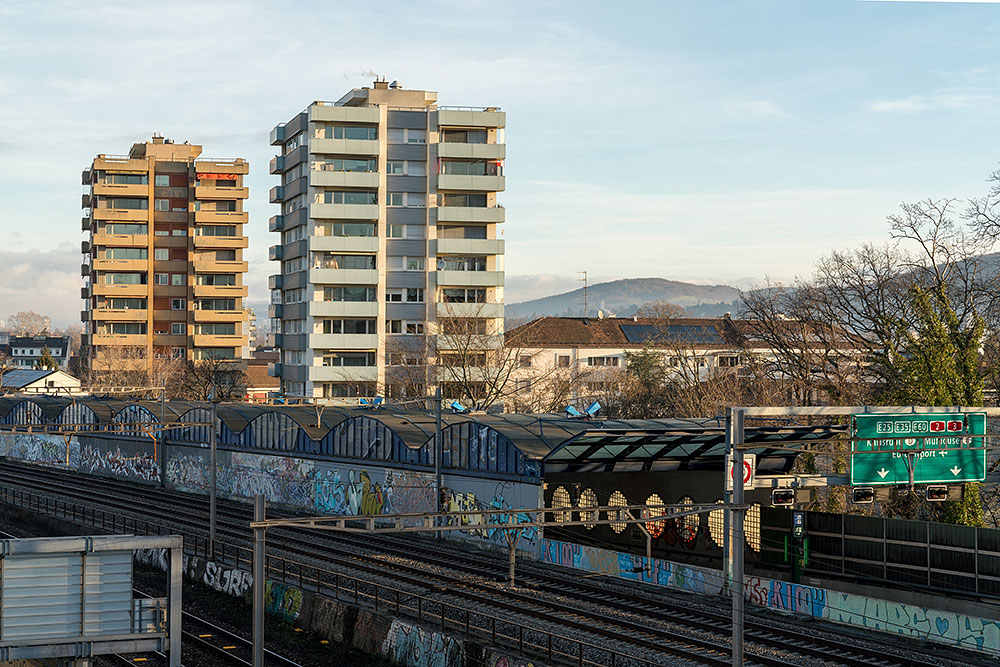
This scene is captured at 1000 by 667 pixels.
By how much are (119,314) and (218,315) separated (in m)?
12.0

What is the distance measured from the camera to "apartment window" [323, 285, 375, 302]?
99812 mm

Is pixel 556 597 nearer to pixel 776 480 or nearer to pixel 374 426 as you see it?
→ pixel 776 480

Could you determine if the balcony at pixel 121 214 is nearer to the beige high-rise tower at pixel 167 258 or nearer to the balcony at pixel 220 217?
the beige high-rise tower at pixel 167 258

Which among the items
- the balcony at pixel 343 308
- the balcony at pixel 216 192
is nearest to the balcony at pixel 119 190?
the balcony at pixel 216 192

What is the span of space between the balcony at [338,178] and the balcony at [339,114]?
4.49 m

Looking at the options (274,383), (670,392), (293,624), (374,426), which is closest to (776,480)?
(293,624)

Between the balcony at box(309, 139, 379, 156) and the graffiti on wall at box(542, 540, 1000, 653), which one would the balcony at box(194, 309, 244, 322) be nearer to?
the balcony at box(309, 139, 379, 156)

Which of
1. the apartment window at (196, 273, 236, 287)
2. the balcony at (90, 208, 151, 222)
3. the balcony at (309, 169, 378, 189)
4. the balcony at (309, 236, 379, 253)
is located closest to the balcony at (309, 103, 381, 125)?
the balcony at (309, 169, 378, 189)

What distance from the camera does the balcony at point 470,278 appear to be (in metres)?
99.6

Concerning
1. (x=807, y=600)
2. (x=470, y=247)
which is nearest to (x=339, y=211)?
(x=470, y=247)

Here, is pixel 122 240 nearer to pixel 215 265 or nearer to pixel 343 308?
pixel 215 265

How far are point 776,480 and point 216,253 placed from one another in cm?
10881

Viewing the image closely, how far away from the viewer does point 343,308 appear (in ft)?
324

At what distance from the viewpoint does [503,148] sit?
98875mm
